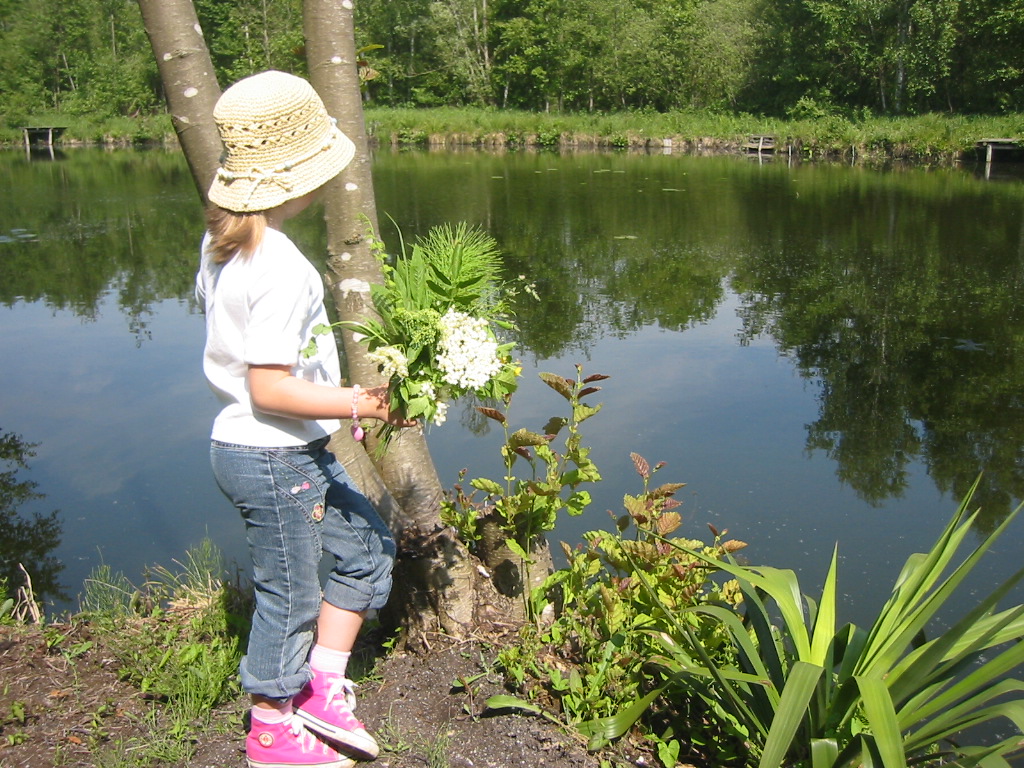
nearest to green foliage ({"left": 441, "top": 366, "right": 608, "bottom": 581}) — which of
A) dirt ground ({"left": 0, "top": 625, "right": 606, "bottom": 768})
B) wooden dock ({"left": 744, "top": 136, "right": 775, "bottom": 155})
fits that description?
dirt ground ({"left": 0, "top": 625, "right": 606, "bottom": 768})

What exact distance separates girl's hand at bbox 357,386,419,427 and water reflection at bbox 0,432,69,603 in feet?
8.57

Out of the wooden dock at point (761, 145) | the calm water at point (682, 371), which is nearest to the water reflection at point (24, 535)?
the calm water at point (682, 371)

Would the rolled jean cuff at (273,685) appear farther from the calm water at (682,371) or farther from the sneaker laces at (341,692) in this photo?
the calm water at (682,371)

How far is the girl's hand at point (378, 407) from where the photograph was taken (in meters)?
2.31

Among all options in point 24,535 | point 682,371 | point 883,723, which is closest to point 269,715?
point 883,723

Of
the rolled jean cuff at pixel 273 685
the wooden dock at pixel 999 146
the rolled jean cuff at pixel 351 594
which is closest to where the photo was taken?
the rolled jean cuff at pixel 273 685

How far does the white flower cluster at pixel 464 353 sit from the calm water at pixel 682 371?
7.91 feet

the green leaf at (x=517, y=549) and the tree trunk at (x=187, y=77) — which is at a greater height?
the tree trunk at (x=187, y=77)

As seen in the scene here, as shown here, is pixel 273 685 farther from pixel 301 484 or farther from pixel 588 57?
pixel 588 57

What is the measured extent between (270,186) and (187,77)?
128 centimetres

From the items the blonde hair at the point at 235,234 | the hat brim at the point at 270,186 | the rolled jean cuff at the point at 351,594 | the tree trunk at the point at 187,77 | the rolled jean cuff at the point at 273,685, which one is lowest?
the rolled jean cuff at the point at 273,685

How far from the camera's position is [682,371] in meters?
7.45

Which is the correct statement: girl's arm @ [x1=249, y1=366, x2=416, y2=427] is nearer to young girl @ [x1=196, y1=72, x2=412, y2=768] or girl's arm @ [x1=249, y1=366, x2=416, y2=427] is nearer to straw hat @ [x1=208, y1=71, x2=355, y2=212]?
young girl @ [x1=196, y1=72, x2=412, y2=768]

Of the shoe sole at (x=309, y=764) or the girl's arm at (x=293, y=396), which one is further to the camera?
the shoe sole at (x=309, y=764)
